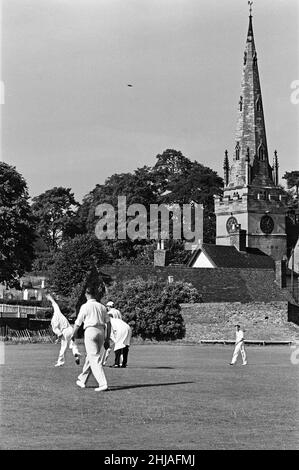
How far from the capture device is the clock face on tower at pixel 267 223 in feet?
382

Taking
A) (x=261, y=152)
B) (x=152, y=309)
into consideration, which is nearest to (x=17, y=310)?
(x=152, y=309)

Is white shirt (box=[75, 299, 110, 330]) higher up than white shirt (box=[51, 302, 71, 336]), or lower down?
higher up

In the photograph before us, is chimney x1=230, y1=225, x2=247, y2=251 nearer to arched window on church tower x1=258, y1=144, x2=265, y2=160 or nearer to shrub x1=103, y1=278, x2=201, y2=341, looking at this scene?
arched window on church tower x1=258, y1=144, x2=265, y2=160

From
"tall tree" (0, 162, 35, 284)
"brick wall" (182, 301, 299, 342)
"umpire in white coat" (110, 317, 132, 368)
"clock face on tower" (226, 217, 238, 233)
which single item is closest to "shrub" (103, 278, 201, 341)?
"brick wall" (182, 301, 299, 342)

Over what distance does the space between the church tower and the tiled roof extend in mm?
10693

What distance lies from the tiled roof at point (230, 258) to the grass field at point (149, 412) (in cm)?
6720

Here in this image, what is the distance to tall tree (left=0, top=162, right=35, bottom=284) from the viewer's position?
70.9 meters

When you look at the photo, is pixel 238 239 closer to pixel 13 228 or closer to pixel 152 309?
pixel 13 228

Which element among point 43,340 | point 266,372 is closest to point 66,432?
point 266,372

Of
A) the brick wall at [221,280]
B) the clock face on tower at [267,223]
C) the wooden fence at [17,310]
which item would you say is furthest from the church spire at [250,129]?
the wooden fence at [17,310]

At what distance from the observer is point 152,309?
6006 cm

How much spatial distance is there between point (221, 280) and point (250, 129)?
44475mm
